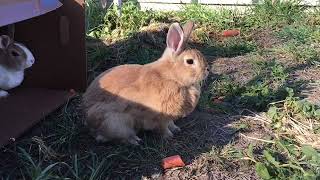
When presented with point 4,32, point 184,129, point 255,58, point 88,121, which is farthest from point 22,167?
point 255,58

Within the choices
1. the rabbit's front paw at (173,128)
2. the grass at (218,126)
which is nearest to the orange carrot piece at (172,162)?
the grass at (218,126)

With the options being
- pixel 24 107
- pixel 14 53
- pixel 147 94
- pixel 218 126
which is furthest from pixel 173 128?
pixel 14 53

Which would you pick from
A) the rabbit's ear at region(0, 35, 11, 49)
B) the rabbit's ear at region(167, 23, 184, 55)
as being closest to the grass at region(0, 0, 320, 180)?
the rabbit's ear at region(167, 23, 184, 55)

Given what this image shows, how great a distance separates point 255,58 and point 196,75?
1.75 metres

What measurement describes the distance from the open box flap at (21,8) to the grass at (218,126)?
2.48 ft

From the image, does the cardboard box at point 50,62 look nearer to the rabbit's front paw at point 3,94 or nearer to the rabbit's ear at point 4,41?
the rabbit's front paw at point 3,94

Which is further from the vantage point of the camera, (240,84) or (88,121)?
(240,84)

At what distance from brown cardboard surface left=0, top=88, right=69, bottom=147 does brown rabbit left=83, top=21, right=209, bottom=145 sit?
21.7 inches

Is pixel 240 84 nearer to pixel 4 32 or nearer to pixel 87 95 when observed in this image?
pixel 87 95

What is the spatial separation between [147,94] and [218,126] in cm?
64

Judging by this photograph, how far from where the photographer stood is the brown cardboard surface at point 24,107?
11.4 ft

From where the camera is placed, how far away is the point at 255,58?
4.85m

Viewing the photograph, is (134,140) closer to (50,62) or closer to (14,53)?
(50,62)

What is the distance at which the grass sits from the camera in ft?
9.70
